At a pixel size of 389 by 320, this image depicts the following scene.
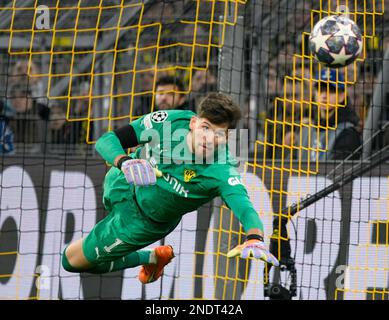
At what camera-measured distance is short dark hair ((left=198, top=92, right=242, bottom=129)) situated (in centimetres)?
725

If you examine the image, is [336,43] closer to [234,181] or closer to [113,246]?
[234,181]

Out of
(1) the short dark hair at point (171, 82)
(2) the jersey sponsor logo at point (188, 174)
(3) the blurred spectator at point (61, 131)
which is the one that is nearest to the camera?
(2) the jersey sponsor logo at point (188, 174)

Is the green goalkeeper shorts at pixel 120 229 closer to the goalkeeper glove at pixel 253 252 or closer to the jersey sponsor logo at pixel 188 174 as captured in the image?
the jersey sponsor logo at pixel 188 174

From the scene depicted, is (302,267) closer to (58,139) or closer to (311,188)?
(311,188)

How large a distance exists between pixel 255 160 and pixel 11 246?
2623 mm

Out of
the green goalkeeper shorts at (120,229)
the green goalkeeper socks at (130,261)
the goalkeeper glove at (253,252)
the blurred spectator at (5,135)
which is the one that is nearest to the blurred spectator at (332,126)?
the green goalkeeper socks at (130,261)

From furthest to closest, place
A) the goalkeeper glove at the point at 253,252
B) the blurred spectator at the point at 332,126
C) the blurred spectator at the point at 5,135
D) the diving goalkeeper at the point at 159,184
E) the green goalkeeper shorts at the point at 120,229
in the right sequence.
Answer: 1. the blurred spectator at the point at 5,135
2. the blurred spectator at the point at 332,126
3. the green goalkeeper shorts at the point at 120,229
4. the diving goalkeeper at the point at 159,184
5. the goalkeeper glove at the point at 253,252

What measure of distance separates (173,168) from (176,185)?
5.2 inches

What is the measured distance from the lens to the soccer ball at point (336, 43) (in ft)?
28.3

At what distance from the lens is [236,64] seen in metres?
8.96

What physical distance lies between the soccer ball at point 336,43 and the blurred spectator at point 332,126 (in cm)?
94

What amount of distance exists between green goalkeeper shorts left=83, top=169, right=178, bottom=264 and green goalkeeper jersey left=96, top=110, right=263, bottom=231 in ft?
0.33

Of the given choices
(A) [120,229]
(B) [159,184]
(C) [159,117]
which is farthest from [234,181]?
(A) [120,229]

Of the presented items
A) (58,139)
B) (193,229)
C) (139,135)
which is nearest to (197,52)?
(58,139)
